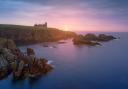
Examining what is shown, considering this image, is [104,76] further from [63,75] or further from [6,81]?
[6,81]

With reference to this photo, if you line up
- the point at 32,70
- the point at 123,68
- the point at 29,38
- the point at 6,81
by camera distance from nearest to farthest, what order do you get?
1. the point at 6,81
2. the point at 32,70
3. the point at 123,68
4. the point at 29,38

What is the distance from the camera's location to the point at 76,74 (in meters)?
66.9

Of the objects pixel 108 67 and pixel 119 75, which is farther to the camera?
pixel 108 67

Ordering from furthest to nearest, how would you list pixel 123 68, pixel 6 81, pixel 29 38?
pixel 29 38, pixel 123 68, pixel 6 81

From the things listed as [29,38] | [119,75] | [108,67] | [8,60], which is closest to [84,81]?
[119,75]

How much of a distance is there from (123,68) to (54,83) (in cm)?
3182

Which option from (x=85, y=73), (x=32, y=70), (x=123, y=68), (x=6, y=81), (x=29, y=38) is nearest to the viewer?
(x=6, y=81)

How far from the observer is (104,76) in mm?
65875

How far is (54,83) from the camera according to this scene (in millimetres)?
57781

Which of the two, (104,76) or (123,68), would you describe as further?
(123,68)

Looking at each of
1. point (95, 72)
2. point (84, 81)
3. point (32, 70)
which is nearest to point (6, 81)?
point (32, 70)

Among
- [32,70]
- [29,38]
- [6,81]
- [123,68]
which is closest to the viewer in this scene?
[6,81]

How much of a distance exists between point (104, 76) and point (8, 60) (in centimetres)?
3220

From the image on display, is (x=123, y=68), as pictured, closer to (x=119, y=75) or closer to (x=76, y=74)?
(x=119, y=75)
